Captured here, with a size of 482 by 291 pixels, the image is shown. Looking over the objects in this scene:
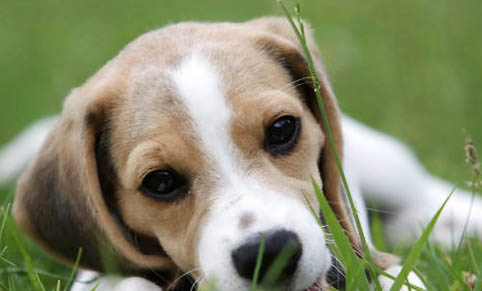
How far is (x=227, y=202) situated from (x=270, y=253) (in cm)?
54

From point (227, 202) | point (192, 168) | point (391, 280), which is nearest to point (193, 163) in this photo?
point (192, 168)

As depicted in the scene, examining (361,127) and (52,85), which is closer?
(361,127)

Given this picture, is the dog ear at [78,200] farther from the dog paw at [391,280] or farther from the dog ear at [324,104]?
the dog paw at [391,280]

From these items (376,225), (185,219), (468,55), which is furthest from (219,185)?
(468,55)

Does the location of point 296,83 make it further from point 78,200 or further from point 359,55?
point 359,55

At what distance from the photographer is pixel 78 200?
492 centimetres

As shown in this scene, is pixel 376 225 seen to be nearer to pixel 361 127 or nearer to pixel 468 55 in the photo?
pixel 361 127

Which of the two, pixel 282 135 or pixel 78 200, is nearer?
pixel 282 135

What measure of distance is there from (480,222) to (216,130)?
367 cm

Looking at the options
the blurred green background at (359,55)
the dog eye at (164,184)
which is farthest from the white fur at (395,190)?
the dog eye at (164,184)

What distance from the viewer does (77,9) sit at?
18.2 meters

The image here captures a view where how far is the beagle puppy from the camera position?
4137 mm

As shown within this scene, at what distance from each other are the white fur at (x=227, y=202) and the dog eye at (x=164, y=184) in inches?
9.6

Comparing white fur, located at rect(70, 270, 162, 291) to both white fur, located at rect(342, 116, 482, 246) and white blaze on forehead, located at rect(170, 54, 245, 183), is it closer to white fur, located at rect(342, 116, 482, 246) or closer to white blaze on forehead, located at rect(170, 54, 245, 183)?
white blaze on forehead, located at rect(170, 54, 245, 183)
